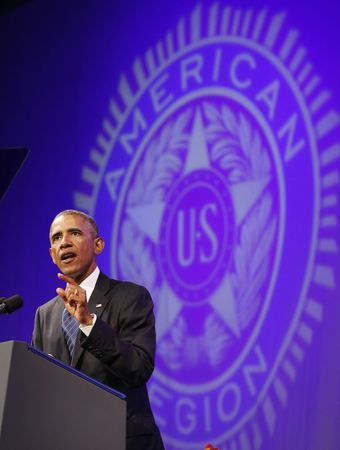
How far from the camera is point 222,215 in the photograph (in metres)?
4.41

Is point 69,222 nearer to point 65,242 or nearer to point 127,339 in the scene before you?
point 65,242

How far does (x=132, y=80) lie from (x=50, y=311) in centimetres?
219

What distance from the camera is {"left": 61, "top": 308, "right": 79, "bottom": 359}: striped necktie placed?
10.0ft

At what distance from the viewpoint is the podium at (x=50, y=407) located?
6.85ft

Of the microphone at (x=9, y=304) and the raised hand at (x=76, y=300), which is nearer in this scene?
the microphone at (x=9, y=304)

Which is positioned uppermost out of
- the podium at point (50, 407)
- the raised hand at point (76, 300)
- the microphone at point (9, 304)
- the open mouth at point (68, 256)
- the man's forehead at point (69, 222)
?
the man's forehead at point (69, 222)

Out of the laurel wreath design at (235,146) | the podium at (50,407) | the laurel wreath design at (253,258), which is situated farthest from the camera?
the laurel wreath design at (235,146)

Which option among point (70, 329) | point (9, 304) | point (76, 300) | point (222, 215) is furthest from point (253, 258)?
point (9, 304)

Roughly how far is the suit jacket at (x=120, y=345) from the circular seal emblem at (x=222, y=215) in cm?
111

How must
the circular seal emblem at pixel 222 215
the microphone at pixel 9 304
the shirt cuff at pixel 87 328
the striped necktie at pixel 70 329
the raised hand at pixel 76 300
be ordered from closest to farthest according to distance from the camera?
1. the microphone at pixel 9 304
2. the raised hand at pixel 76 300
3. the shirt cuff at pixel 87 328
4. the striped necktie at pixel 70 329
5. the circular seal emblem at pixel 222 215

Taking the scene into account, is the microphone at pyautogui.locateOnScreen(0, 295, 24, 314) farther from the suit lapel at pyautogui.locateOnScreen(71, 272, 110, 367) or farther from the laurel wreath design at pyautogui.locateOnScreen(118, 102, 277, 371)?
the laurel wreath design at pyautogui.locateOnScreen(118, 102, 277, 371)

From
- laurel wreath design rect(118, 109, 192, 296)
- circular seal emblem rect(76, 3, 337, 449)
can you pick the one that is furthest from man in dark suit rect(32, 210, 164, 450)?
laurel wreath design rect(118, 109, 192, 296)

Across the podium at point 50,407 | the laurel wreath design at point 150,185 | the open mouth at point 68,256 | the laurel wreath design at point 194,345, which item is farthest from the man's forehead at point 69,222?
the laurel wreath design at point 150,185

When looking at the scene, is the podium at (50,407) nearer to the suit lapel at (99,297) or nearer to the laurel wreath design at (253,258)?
the suit lapel at (99,297)
